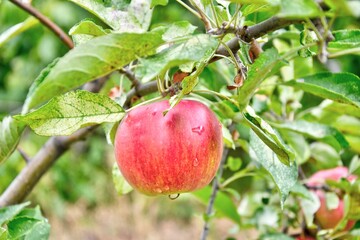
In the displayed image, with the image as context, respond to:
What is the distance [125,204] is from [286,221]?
9.92 ft

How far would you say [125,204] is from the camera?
394cm

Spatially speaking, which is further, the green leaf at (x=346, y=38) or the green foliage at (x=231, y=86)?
the green leaf at (x=346, y=38)

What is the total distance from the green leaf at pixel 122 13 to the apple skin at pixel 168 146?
0.28 ft

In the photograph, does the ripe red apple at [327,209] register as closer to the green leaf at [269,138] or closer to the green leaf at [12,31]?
the green leaf at [269,138]

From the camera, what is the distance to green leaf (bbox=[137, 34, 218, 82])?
445 millimetres

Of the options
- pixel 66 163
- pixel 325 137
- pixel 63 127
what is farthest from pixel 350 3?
pixel 66 163

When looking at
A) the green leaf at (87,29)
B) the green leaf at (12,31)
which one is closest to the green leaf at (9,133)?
the green leaf at (12,31)

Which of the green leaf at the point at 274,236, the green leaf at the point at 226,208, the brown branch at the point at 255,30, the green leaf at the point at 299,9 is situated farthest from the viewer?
the green leaf at the point at 226,208

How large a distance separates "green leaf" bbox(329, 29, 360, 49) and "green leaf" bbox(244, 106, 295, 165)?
0.12 meters

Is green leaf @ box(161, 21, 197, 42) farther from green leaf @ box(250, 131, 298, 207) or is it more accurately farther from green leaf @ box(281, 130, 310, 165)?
green leaf @ box(281, 130, 310, 165)

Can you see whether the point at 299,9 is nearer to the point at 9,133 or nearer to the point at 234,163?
the point at 9,133

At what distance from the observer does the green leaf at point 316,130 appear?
2.73 ft

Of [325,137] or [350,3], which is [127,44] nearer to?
[350,3]

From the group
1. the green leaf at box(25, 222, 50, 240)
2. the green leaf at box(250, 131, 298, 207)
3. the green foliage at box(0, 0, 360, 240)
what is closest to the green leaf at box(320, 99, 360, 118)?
the green foliage at box(0, 0, 360, 240)
